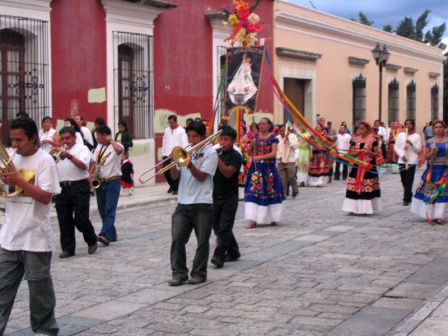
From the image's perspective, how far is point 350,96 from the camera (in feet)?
100

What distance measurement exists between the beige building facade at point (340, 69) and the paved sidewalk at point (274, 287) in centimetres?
1439

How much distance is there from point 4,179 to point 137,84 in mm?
13916

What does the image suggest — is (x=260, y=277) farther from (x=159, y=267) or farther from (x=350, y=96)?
(x=350, y=96)

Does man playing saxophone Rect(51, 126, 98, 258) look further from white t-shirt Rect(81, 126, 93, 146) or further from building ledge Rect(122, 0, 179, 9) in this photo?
building ledge Rect(122, 0, 179, 9)

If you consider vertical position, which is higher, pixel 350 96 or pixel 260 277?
pixel 350 96

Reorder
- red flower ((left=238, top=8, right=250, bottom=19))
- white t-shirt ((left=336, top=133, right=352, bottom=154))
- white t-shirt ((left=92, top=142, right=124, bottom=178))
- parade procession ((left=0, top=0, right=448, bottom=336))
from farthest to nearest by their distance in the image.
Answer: white t-shirt ((left=336, top=133, right=352, bottom=154)), red flower ((left=238, top=8, right=250, bottom=19)), white t-shirt ((left=92, top=142, right=124, bottom=178)), parade procession ((left=0, top=0, right=448, bottom=336))

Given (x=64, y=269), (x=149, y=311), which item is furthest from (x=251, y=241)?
(x=149, y=311)

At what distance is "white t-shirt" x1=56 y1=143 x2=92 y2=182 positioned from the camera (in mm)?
9445

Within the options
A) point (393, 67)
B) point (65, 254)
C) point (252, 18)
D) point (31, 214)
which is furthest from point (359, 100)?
point (31, 214)

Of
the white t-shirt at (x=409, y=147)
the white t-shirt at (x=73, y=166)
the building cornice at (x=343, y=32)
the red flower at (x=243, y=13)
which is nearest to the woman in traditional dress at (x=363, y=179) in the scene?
the white t-shirt at (x=409, y=147)

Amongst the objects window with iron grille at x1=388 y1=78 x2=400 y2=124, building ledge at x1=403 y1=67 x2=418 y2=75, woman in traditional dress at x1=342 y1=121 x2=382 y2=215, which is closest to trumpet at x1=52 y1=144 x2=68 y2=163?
woman in traditional dress at x1=342 y1=121 x2=382 y2=215

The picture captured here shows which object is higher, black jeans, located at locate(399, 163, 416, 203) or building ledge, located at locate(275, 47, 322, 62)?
building ledge, located at locate(275, 47, 322, 62)

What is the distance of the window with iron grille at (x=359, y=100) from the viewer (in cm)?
3141

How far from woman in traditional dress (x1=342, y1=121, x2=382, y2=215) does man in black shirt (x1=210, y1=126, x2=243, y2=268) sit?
4.88m
